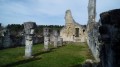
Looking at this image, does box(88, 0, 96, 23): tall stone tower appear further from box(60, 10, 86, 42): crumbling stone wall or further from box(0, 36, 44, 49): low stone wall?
box(0, 36, 44, 49): low stone wall

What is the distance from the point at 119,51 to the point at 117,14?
0.54 metres

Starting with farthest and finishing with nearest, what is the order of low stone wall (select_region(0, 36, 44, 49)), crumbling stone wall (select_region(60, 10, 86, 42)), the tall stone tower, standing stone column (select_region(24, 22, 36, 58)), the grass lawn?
crumbling stone wall (select_region(60, 10, 86, 42)), the tall stone tower, low stone wall (select_region(0, 36, 44, 49)), standing stone column (select_region(24, 22, 36, 58)), the grass lawn

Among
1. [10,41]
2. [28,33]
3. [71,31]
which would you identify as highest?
[71,31]

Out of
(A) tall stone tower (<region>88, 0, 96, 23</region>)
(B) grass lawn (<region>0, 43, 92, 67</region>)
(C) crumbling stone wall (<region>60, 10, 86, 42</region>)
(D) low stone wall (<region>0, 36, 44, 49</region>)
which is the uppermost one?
(A) tall stone tower (<region>88, 0, 96, 23</region>)

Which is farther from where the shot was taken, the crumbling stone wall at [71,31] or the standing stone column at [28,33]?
the crumbling stone wall at [71,31]

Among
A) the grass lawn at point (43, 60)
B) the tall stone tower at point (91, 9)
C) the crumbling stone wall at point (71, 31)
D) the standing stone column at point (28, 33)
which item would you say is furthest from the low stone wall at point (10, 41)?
the crumbling stone wall at point (71, 31)

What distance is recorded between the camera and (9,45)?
27.4 m

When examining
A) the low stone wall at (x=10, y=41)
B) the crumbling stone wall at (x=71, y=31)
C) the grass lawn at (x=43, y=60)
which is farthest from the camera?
the crumbling stone wall at (x=71, y=31)

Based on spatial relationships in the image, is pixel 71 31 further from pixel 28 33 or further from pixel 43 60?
pixel 43 60

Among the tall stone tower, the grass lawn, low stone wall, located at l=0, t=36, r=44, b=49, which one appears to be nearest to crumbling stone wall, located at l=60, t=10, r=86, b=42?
the tall stone tower

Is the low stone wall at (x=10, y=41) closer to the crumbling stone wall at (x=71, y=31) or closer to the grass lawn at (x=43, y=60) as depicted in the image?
the grass lawn at (x=43, y=60)

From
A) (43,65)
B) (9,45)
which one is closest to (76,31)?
(9,45)

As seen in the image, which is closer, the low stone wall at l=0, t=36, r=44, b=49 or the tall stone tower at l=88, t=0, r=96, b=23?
the low stone wall at l=0, t=36, r=44, b=49

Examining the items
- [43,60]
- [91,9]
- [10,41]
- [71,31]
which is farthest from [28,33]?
[71,31]
